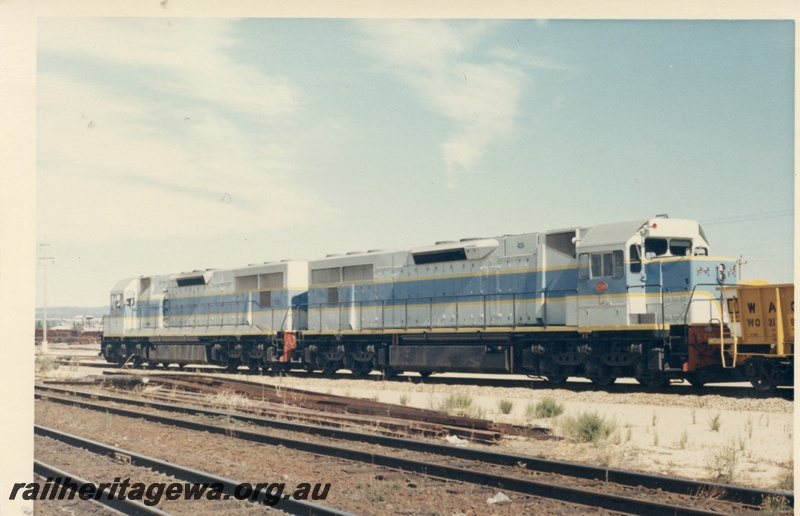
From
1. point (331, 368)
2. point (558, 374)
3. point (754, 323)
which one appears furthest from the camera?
point (331, 368)

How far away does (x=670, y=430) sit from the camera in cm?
1202

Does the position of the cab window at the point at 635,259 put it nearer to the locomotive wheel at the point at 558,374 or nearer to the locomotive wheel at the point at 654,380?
the locomotive wheel at the point at 654,380

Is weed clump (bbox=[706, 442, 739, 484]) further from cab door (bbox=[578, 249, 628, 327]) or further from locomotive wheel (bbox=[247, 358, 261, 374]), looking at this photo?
locomotive wheel (bbox=[247, 358, 261, 374])

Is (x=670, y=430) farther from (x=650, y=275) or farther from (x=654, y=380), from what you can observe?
(x=650, y=275)

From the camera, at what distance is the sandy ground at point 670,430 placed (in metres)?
9.47

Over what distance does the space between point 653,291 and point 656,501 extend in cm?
916

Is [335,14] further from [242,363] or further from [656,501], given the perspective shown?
[242,363]

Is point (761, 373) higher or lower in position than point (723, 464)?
higher

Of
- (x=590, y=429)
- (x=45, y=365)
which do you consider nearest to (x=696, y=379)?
(x=590, y=429)

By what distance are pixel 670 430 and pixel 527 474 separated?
4192 mm

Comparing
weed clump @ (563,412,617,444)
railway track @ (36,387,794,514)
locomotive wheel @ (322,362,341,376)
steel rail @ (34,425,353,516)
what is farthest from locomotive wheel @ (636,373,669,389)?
steel rail @ (34,425,353,516)

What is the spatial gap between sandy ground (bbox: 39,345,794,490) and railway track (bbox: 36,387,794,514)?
0.80 meters

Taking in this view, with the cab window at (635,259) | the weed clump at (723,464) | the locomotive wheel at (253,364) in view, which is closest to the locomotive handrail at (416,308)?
the cab window at (635,259)

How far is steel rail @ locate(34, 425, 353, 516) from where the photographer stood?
23.2 ft
